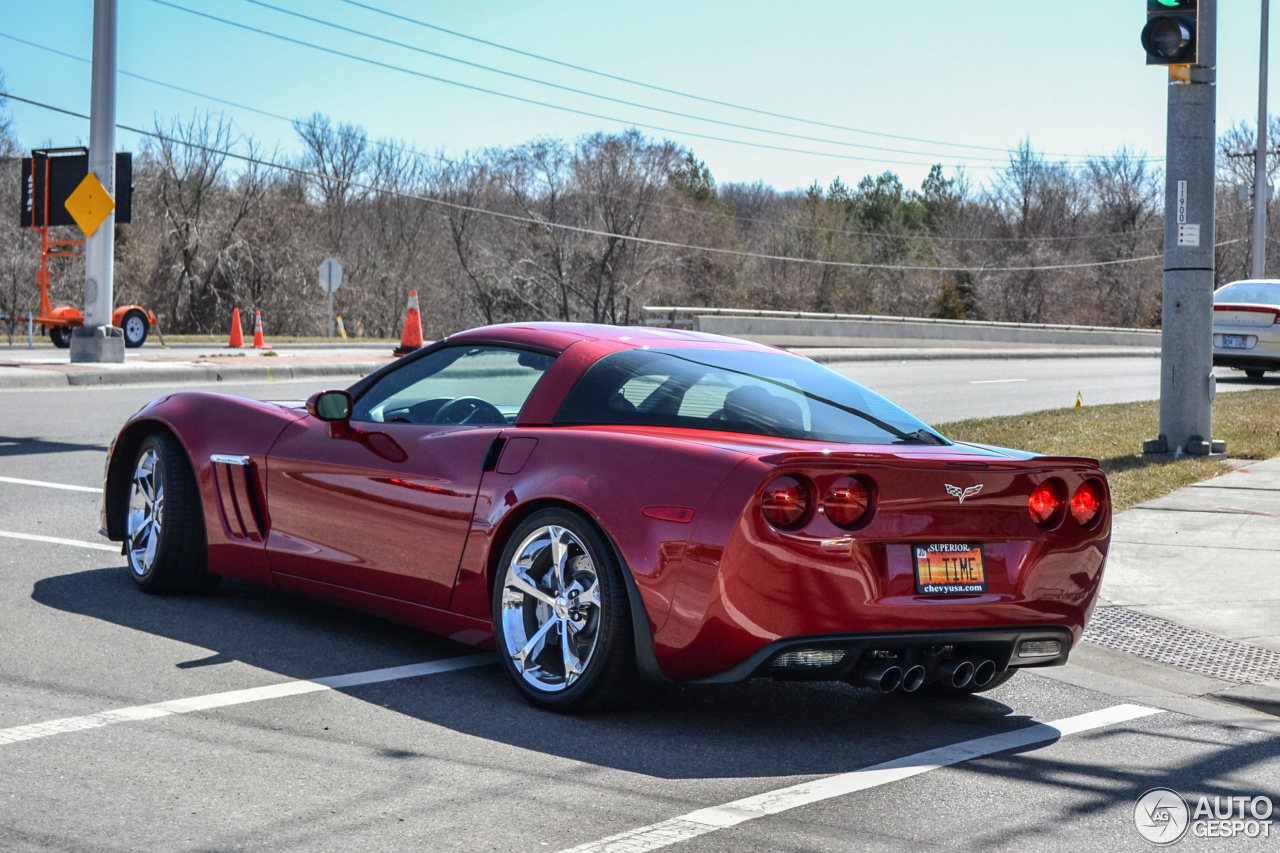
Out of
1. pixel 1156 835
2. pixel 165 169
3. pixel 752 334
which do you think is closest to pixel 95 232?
pixel 752 334

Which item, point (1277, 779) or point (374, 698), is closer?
point (1277, 779)

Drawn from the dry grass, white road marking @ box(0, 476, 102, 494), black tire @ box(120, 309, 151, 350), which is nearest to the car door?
white road marking @ box(0, 476, 102, 494)

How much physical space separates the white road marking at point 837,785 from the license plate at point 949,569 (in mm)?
502

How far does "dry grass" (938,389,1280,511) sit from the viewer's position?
384 inches

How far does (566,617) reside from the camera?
4.39 metres

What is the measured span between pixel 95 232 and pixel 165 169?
103ft

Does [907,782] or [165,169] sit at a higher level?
[165,169]

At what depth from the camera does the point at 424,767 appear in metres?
3.85

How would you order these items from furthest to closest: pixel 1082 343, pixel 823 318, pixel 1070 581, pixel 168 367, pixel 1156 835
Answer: pixel 1082 343 < pixel 823 318 < pixel 168 367 < pixel 1070 581 < pixel 1156 835

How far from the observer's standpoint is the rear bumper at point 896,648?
400 cm

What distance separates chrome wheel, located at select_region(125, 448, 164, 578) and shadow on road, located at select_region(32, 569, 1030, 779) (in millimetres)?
216

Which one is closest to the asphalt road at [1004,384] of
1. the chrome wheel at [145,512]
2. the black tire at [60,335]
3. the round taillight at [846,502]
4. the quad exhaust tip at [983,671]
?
the chrome wheel at [145,512]

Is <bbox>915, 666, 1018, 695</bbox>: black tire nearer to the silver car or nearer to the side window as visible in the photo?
the side window

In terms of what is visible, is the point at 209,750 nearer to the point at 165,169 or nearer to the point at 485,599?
the point at 485,599
